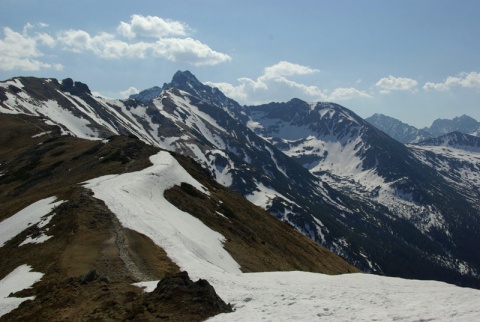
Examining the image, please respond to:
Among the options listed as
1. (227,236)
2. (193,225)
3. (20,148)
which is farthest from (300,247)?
(20,148)

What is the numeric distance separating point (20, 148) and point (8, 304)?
133699 millimetres

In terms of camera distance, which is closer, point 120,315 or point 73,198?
point 120,315

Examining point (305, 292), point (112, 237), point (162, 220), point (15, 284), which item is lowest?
point (15, 284)

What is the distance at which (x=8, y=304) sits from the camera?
2842 cm

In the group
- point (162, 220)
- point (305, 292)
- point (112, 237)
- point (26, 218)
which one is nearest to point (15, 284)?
point (112, 237)

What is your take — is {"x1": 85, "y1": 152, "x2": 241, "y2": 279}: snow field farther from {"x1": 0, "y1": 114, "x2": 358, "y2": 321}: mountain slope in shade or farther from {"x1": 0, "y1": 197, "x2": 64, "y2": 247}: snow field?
{"x1": 0, "y1": 197, "x2": 64, "y2": 247}: snow field

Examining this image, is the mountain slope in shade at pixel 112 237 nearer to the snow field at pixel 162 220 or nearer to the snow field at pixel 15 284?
the snow field at pixel 162 220

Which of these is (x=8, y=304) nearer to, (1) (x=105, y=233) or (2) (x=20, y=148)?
(1) (x=105, y=233)

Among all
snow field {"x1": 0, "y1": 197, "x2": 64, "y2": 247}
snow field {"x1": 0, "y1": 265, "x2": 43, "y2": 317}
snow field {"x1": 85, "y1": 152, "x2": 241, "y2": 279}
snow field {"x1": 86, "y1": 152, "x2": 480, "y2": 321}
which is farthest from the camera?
snow field {"x1": 0, "y1": 197, "x2": 64, "y2": 247}

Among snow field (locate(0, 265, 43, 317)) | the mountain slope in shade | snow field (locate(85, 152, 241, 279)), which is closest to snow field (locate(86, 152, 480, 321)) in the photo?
snow field (locate(85, 152, 241, 279))

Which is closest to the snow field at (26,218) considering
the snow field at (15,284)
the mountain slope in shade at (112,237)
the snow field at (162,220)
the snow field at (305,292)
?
the mountain slope in shade at (112,237)

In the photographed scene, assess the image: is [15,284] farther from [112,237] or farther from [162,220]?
[162,220]

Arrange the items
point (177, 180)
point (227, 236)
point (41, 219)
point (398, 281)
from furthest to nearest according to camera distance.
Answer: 1. point (177, 180)
2. point (227, 236)
3. point (41, 219)
4. point (398, 281)

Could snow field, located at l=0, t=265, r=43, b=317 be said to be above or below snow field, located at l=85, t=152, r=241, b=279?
below
